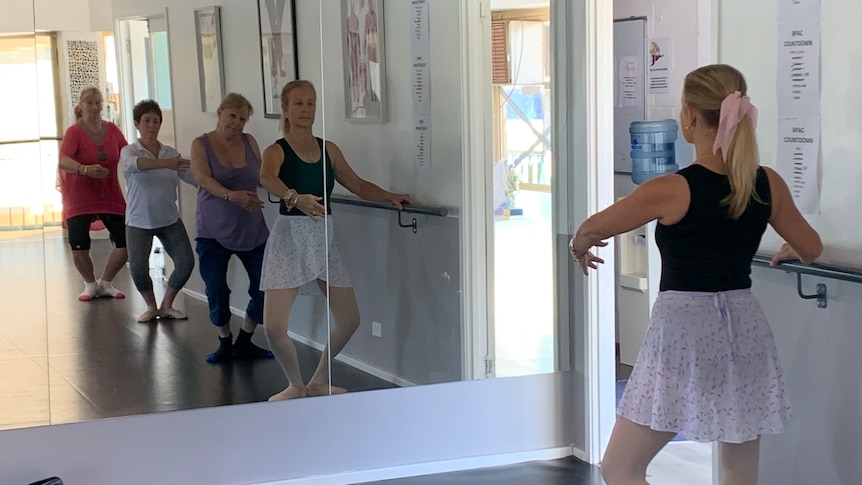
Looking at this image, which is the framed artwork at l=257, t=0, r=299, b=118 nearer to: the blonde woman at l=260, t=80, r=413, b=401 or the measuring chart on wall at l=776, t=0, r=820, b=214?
the blonde woman at l=260, t=80, r=413, b=401

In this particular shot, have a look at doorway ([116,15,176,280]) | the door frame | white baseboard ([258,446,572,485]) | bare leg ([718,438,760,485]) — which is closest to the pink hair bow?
bare leg ([718,438,760,485])

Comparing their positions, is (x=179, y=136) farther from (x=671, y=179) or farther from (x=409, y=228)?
(x=671, y=179)

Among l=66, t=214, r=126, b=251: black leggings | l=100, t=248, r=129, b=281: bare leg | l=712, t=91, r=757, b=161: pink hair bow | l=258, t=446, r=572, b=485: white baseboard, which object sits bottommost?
l=258, t=446, r=572, b=485: white baseboard

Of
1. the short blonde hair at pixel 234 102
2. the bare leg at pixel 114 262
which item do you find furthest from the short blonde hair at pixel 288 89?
the bare leg at pixel 114 262

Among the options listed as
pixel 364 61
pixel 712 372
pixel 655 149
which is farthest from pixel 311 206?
pixel 655 149

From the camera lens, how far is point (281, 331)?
12.6 ft

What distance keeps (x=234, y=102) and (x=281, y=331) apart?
86 cm

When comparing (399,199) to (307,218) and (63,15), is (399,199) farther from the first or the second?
(63,15)

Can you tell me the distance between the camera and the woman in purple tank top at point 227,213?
363 centimetres

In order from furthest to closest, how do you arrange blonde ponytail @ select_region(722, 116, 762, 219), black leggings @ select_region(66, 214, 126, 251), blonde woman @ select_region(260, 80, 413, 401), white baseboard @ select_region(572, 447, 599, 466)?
white baseboard @ select_region(572, 447, 599, 466)
blonde woman @ select_region(260, 80, 413, 401)
black leggings @ select_region(66, 214, 126, 251)
blonde ponytail @ select_region(722, 116, 762, 219)

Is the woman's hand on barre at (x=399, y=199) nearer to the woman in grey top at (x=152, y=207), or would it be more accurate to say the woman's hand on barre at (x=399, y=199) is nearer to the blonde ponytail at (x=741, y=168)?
the woman in grey top at (x=152, y=207)

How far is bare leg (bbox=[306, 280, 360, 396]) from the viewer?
3.92 meters

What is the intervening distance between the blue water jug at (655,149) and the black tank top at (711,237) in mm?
2791

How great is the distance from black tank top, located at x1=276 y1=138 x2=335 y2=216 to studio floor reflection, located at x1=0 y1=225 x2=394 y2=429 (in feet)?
1.76
